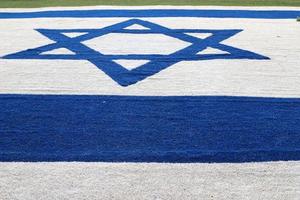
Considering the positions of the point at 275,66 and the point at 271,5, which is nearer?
the point at 275,66

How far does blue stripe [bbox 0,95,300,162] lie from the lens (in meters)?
2.11

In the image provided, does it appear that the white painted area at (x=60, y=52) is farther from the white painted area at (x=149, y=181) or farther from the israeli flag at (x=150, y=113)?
the white painted area at (x=149, y=181)

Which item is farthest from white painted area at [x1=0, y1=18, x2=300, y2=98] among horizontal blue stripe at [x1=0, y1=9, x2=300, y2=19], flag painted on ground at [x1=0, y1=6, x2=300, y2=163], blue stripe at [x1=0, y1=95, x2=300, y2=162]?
horizontal blue stripe at [x1=0, y1=9, x2=300, y2=19]

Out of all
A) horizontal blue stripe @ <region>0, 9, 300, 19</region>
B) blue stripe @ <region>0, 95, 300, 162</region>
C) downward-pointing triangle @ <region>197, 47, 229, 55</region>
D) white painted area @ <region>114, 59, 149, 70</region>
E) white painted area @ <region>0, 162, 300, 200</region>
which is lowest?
horizontal blue stripe @ <region>0, 9, 300, 19</region>

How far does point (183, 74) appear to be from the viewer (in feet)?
11.1

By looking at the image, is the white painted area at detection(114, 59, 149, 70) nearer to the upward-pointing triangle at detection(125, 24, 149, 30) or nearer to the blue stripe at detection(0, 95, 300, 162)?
the blue stripe at detection(0, 95, 300, 162)

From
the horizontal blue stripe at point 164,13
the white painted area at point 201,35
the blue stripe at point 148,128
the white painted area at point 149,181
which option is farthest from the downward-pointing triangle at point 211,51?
the white painted area at point 149,181

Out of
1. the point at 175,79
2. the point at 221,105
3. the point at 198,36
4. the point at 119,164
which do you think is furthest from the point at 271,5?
the point at 119,164

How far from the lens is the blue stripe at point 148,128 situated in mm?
2113

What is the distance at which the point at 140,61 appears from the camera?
147 inches

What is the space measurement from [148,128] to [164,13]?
364 centimetres

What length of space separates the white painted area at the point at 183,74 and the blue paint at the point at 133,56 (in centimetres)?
8

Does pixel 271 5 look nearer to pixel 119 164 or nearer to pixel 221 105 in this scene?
pixel 221 105

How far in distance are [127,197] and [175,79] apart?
1.59 metres
